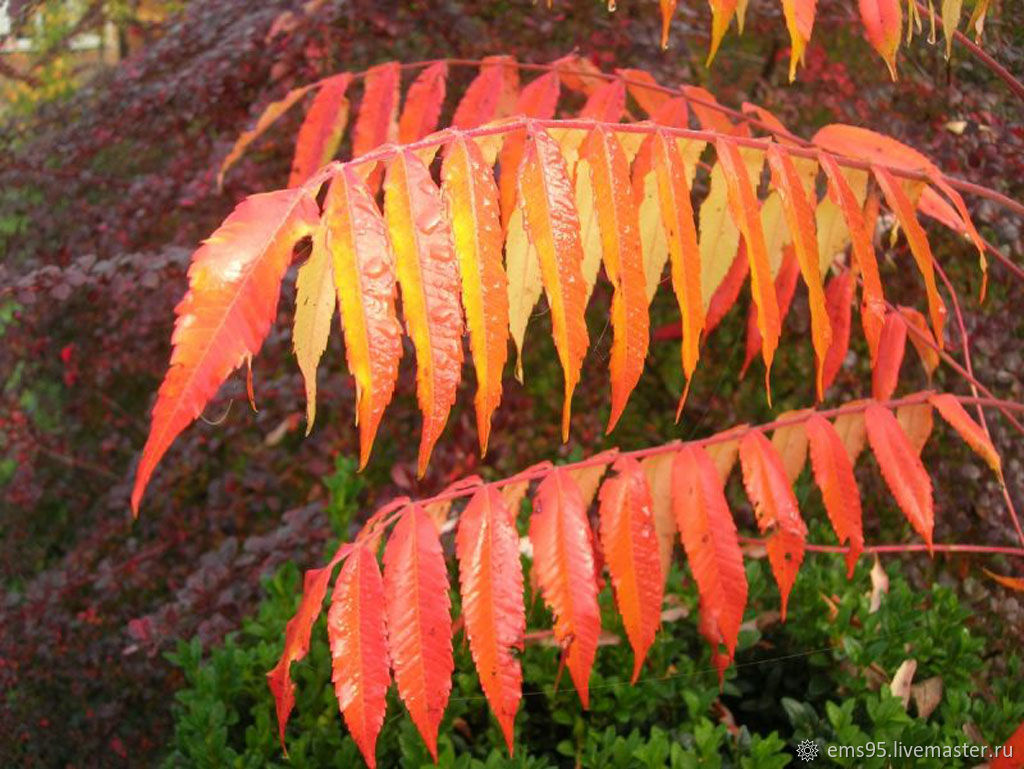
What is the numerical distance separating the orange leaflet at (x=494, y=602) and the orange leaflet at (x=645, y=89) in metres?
0.80

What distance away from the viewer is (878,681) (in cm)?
169

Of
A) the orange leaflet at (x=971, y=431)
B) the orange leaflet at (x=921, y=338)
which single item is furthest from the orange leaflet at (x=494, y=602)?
the orange leaflet at (x=921, y=338)

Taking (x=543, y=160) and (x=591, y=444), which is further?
(x=591, y=444)

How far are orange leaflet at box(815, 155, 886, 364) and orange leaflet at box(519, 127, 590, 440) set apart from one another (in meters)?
0.32

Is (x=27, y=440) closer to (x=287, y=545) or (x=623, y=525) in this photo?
(x=287, y=545)

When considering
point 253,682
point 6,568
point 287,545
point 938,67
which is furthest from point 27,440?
point 938,67

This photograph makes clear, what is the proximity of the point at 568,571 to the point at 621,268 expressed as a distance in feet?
1.13

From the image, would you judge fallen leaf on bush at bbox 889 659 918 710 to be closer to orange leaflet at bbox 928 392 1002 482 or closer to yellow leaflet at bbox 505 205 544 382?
orange leaflet at bbox 928 392 1002 482

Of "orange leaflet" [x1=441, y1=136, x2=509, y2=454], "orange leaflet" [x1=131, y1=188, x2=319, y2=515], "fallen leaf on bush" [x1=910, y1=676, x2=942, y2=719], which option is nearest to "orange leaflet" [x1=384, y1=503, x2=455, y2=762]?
"orange leaflet" [x1=441, y1=136, x2=509, y2=454]

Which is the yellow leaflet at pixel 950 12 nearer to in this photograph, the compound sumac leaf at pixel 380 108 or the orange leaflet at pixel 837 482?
the orange leaflet at pixel 837 482

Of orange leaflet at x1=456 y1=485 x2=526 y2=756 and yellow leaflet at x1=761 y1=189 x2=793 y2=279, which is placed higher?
yellow leaflet at x1=761 y1=189 x2=793 y2=279

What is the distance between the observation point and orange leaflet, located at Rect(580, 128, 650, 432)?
869 millimetres

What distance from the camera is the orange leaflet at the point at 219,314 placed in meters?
0.70

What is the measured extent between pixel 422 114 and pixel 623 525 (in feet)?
2.90
